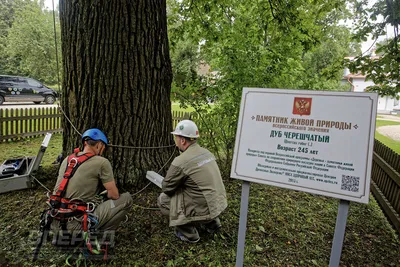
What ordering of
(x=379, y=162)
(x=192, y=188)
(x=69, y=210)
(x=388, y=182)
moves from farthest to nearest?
1. (x=379, y=162)
2. (x=388, y=182)
3. (x=192, y=188)
4. (x=69, y=210)

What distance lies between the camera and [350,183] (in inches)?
73.4

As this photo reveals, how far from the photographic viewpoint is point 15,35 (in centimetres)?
2188

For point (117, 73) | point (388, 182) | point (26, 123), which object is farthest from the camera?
point (26, 123)

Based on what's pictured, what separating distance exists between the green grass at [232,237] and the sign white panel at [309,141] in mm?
1290

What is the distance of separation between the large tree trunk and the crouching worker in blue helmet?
3.01ft

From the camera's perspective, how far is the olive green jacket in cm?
290

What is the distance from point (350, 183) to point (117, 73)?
2.95 m

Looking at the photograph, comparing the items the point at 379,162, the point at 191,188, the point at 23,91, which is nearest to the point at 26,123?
the point at 191,188

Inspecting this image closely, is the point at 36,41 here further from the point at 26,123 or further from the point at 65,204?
the point at 65,204

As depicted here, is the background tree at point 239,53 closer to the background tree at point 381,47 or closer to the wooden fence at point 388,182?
the background tree at point 381,47

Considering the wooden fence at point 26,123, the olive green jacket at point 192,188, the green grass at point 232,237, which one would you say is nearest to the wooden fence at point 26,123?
the wooden fence at point 26,123

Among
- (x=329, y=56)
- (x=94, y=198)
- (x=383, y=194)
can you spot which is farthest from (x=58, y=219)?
(x=329, y=56)

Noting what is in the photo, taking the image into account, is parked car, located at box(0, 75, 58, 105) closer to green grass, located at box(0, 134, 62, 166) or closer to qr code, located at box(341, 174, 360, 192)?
green grass, located at box(0, 134, 62, 166)

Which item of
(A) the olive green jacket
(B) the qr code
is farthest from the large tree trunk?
(B) the qr code
